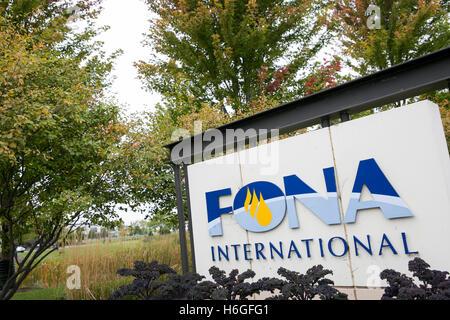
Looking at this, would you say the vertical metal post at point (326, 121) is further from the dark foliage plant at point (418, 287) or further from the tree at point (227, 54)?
the tree at point (227, 54)

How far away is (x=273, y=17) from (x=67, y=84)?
25.1 feet

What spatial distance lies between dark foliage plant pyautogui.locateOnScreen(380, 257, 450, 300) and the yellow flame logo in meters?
2.33

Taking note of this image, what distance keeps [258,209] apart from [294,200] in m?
0.61

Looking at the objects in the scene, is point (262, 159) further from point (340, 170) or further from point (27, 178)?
point (27, 178)

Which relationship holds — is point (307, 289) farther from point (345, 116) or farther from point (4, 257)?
point (4, 257)

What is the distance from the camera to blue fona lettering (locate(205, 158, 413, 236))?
407 cm

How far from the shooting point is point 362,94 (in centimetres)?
440

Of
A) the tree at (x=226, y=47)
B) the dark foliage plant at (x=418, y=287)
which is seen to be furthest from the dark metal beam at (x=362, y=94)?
the tree at (x=226, y=47)

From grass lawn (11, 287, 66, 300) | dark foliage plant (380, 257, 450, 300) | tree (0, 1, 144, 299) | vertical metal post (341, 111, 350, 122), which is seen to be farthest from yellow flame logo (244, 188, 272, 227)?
grass lawn (11, 287, 66, 300)

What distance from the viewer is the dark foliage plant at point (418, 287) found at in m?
2.31

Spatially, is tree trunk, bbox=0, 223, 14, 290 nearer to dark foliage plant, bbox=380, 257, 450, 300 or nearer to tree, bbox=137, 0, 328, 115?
tree, bbox=137, 0, 328, 115
